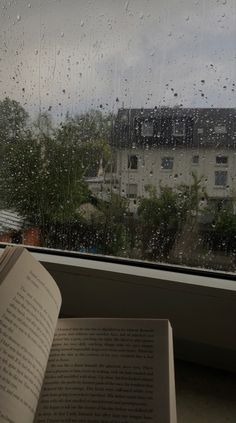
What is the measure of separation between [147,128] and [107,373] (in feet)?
1.23

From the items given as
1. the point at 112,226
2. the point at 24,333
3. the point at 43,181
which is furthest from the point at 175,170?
the point at 24,333

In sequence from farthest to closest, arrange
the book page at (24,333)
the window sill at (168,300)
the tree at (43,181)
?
the tree at (43,181), the window sill at (168,300), the book page at (24,333)

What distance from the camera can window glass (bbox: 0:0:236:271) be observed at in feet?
2.17

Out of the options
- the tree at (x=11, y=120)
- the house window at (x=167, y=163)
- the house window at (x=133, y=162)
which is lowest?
the house window at (x=167, y=163)

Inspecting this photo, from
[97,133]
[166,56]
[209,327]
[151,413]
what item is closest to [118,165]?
[97,133]

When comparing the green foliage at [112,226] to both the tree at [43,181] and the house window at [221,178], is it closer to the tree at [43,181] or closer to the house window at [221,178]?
the tree at [43,181]

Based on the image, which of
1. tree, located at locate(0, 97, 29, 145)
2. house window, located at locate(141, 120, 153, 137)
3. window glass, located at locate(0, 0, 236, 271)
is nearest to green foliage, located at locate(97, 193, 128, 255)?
window glass, located at locate(0, 0, 236, 271)

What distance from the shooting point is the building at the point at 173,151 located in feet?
2.17

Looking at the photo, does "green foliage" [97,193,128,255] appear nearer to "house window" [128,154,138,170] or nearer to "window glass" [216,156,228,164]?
"house window" [128,154,138,170]

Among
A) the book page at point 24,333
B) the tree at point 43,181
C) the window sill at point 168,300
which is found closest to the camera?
the book page at point 24,333

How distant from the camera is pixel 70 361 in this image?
0.48 m

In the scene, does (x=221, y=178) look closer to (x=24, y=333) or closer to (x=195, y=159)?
(x=195, y=159)

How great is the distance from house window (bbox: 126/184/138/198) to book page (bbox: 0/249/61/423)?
0.85 feet

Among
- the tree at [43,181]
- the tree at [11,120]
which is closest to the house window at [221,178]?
the tree at [43,181]
